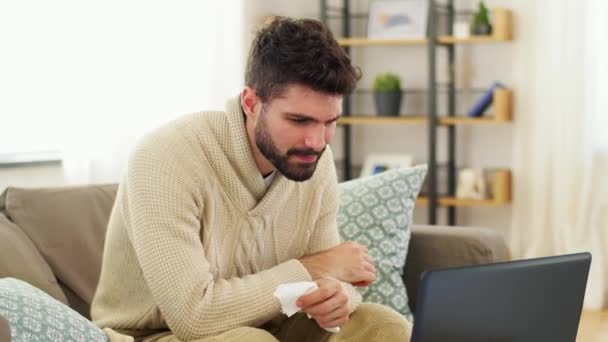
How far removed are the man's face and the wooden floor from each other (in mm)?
2245

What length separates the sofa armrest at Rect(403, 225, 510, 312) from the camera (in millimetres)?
2738

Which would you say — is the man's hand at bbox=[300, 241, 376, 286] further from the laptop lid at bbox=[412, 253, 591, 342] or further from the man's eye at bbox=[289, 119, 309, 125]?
the laptop lid at bbox=[412, 253, 591, 342]

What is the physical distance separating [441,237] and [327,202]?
60 centimetres

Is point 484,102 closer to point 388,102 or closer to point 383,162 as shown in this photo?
point 388,102

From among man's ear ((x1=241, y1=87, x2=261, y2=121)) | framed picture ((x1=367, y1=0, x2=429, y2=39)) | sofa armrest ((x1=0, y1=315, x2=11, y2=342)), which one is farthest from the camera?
framed picture ((x1=367, y1=0, x2=429, y2=39))

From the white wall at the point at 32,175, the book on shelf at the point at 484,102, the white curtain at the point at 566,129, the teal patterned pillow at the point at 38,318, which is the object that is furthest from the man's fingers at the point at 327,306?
the book on shelf at the point at 484,102

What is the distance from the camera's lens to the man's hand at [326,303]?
1.95m

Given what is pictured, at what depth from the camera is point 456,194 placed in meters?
4.83

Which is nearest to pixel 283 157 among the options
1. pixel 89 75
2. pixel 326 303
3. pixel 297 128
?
pixel 297 128

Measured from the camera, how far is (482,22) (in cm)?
456

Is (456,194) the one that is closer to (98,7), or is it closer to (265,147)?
(98,7)

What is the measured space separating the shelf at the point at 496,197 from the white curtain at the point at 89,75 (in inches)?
54.2

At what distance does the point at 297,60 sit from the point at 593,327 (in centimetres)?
262

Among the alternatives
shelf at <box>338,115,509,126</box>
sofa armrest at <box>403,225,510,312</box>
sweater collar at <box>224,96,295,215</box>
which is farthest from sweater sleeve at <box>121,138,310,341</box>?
shelf at <box>338,115,509,126</box>
